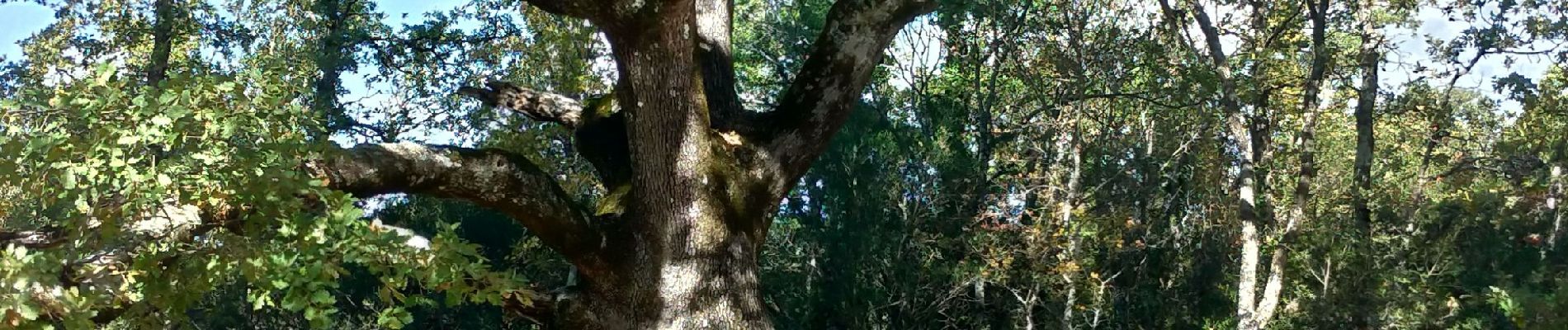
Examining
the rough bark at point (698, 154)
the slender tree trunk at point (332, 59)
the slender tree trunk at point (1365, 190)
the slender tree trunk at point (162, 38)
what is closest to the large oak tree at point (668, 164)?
the rough bark at point (698, 154)

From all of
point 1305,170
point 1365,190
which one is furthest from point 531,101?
point 1365,190

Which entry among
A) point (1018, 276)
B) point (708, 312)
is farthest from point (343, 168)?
point (1018, 276)

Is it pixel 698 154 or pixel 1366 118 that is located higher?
pixel 1366 118

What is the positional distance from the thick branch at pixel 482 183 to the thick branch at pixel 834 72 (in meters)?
1.07

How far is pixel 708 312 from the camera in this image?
6.12 metres

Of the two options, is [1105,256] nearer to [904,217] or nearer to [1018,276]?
A: [1018,276]

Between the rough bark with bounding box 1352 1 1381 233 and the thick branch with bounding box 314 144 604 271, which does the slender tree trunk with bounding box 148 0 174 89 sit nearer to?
the thick branch with bounding box 314 144 604 271

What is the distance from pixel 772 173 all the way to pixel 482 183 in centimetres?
144

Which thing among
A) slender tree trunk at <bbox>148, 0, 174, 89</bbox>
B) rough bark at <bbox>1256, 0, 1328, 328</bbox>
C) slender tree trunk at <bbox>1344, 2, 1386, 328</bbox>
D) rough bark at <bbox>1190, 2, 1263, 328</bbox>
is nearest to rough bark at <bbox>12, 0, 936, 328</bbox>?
slender tree trunk at <bbox>148, 0, 174, 89</bbox>

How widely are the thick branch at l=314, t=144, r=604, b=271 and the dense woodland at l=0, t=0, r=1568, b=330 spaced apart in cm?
2

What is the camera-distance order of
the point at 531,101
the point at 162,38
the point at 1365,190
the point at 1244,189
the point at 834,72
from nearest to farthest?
1. the point at 834,72
2. the point at 531,101
3. the point at 162,38
4. the point at 1244,189
5. the point at 1365,190

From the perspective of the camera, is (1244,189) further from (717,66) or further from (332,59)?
(332,59)

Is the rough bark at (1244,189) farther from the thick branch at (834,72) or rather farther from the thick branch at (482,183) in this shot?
the thick branch at (482,183)

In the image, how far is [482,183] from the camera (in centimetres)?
599
